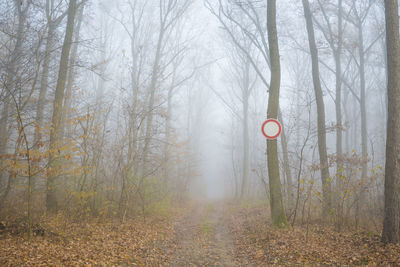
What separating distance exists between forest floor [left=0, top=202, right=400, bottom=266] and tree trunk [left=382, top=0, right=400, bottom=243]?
1.53ft

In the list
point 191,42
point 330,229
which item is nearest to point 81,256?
point 330,229

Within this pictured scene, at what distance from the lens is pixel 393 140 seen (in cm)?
564

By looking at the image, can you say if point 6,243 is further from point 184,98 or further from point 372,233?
point 184,98

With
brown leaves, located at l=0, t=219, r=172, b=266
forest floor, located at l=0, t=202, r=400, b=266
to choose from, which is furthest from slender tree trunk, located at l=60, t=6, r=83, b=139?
forest floor, located at l=0, t=202, r=400, b=266

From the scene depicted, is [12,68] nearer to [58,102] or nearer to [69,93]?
[58,102]

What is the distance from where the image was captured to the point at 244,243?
7109mm

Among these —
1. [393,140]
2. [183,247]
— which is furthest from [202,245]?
[393,140]

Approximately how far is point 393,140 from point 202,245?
542 centimetres

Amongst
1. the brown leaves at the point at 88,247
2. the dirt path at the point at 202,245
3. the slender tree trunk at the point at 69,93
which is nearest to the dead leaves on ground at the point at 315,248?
the dirt path at the point at 202,245

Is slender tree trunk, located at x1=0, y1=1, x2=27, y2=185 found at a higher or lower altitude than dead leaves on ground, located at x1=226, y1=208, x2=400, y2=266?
higher

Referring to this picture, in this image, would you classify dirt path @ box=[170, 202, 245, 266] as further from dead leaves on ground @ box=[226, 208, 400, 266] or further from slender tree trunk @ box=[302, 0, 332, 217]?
slender tree trunk @ box=[302, 0, 332, 217]

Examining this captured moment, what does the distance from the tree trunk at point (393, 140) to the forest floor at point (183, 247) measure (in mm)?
466

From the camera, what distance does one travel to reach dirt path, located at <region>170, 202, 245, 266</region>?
5781mm

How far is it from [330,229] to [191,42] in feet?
46.0
